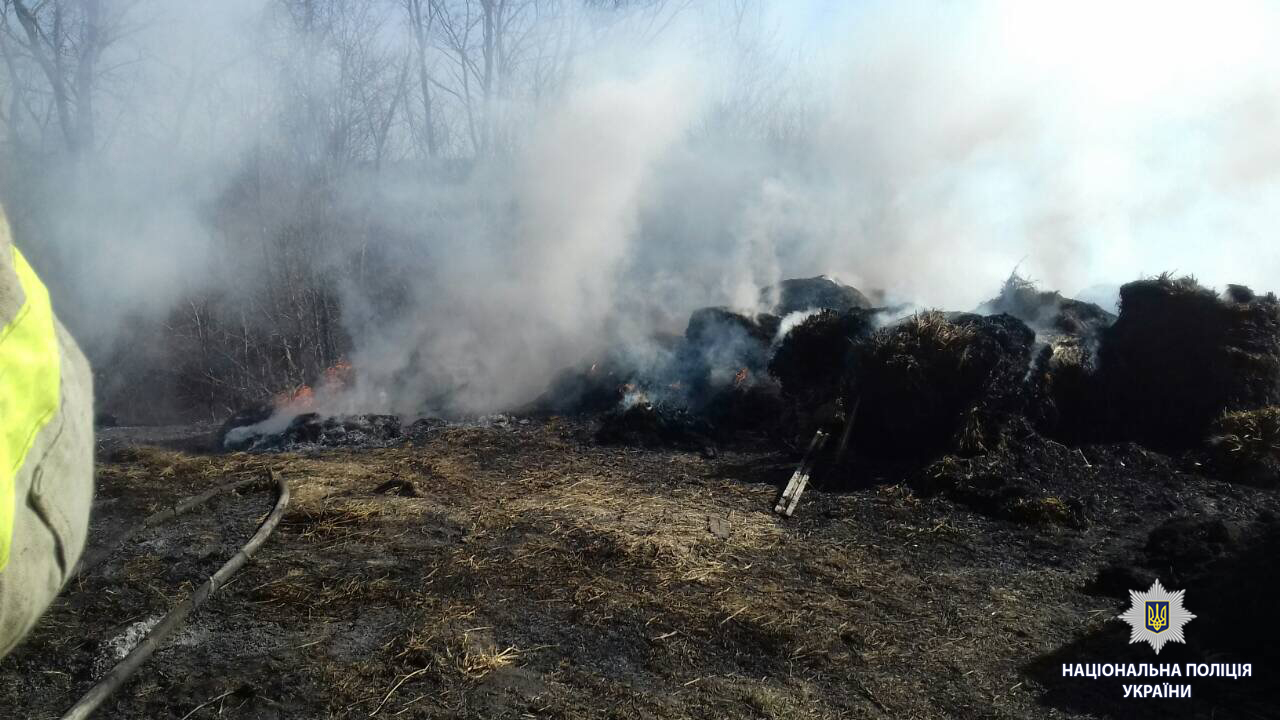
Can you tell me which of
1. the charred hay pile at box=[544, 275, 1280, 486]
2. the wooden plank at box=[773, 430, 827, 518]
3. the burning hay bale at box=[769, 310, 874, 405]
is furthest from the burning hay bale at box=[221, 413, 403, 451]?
the burning hay bale at box=[769, 310, 874, 405]

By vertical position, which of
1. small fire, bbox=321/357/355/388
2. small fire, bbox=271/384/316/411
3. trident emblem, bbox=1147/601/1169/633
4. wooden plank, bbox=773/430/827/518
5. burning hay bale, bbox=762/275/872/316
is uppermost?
burning hay bale, bbox=762/275/872/316

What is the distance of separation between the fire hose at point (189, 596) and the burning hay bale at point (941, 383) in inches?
257

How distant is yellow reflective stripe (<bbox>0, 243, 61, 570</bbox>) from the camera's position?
933mm

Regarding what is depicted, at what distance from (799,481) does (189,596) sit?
5.42 metres

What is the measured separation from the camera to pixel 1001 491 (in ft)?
22.3

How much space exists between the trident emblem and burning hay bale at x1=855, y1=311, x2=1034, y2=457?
128 inches

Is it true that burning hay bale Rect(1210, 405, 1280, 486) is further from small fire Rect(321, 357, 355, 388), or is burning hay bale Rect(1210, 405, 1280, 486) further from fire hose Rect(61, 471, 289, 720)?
small fire Rect(321, 357, 355, 388)

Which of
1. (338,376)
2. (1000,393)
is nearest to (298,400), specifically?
(338,376)

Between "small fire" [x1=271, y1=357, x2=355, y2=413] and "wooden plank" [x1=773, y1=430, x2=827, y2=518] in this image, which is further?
"small fire" [x1=271, y1=357, x2=355, y2=413]

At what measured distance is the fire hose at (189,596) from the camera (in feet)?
10.8

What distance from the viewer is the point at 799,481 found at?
7.38 meters

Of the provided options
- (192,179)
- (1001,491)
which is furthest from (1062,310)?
(192,179)

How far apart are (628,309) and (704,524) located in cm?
1008

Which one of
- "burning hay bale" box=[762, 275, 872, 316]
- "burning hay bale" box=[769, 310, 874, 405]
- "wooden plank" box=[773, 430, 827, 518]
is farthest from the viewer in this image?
"burning hay bale" box=[762, 275, 872, 316]
